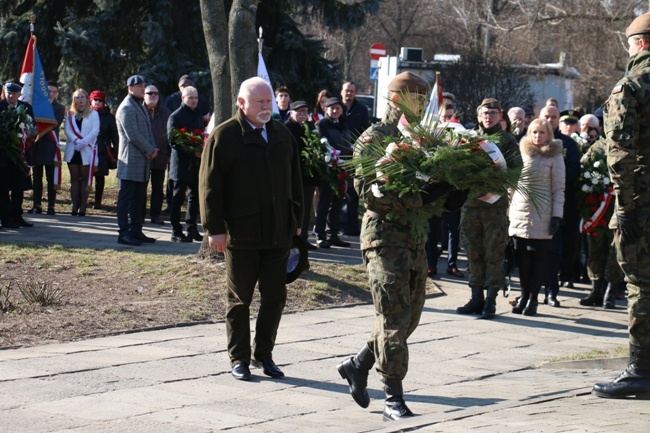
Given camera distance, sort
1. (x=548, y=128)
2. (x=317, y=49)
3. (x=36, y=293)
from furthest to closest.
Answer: (x=317, y=49), (x=548, y=128), (x=36, y=293)

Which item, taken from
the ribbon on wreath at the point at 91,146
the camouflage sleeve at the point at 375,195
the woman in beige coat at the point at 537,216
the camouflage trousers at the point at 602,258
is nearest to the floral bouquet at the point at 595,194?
the camouflage trousers at the point at 602,258

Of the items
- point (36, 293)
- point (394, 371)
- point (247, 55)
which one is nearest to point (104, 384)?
point (394, 371)

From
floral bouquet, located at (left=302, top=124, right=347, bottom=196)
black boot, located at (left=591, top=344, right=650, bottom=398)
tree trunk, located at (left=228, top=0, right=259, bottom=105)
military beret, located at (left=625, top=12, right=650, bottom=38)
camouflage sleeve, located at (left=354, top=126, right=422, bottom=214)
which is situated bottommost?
black boot, located at (left=591, top=344, right=650, bottom=398)

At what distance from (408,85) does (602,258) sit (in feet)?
21.2

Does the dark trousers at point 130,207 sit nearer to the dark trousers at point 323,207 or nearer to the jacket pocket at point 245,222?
the dark trousers at point 323,207

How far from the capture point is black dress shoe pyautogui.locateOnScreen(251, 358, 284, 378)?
8.22 meters

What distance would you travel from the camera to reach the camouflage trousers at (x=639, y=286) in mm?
7500

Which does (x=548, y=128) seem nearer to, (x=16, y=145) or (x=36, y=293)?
(x=36, y=293)

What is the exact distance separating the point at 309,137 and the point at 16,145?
4.19 m

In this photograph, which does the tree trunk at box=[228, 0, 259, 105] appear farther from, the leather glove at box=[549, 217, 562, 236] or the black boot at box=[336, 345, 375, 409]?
the black boot at box=[336, 345, 375, 409]

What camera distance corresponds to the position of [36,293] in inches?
408

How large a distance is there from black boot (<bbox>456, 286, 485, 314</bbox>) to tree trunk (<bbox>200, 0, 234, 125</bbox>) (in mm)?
3590

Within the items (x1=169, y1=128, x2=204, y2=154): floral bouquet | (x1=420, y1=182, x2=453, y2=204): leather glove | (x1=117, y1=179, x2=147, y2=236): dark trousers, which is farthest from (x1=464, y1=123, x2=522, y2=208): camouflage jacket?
(x1=117, y1=179, x2=147, y2=236): dark trousers

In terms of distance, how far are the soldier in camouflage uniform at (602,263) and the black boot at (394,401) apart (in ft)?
20.5
